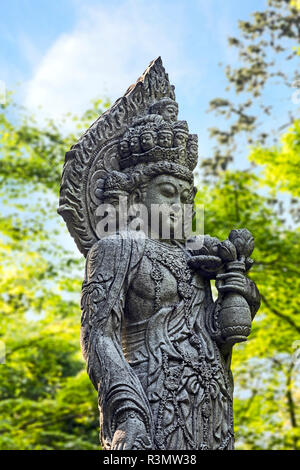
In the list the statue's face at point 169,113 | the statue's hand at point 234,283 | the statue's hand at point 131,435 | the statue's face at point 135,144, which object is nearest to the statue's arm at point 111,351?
the statue's hand at point 131,435

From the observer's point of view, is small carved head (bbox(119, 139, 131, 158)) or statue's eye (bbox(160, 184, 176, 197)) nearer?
statue's eye (bbox(160, 184, 176, 197))

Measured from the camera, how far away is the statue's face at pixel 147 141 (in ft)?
17.1

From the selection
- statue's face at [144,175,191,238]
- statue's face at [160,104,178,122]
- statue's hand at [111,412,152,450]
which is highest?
statue's face at [160,104,178,122]

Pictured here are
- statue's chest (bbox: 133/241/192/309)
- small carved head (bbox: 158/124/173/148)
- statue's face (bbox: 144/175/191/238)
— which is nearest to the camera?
statue's chest (bbox: 133/241/192/309)

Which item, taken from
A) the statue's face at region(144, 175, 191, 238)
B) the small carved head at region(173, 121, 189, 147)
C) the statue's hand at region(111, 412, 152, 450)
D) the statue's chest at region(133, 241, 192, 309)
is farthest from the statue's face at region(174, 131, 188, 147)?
the statue's hand at region(111, 412, 152, 450)

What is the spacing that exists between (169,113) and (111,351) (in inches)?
87.3

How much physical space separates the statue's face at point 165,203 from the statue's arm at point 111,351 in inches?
16.4

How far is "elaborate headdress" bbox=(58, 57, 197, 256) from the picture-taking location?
5.21 m

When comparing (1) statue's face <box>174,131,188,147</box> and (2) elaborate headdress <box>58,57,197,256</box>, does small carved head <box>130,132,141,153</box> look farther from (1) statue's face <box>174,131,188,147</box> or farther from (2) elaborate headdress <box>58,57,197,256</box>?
(1) statue's face <box>174,131,188,147</box>

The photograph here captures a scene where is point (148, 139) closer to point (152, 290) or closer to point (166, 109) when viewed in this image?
point (166, 109)

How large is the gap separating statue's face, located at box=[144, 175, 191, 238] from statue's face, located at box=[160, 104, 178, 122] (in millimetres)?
601
